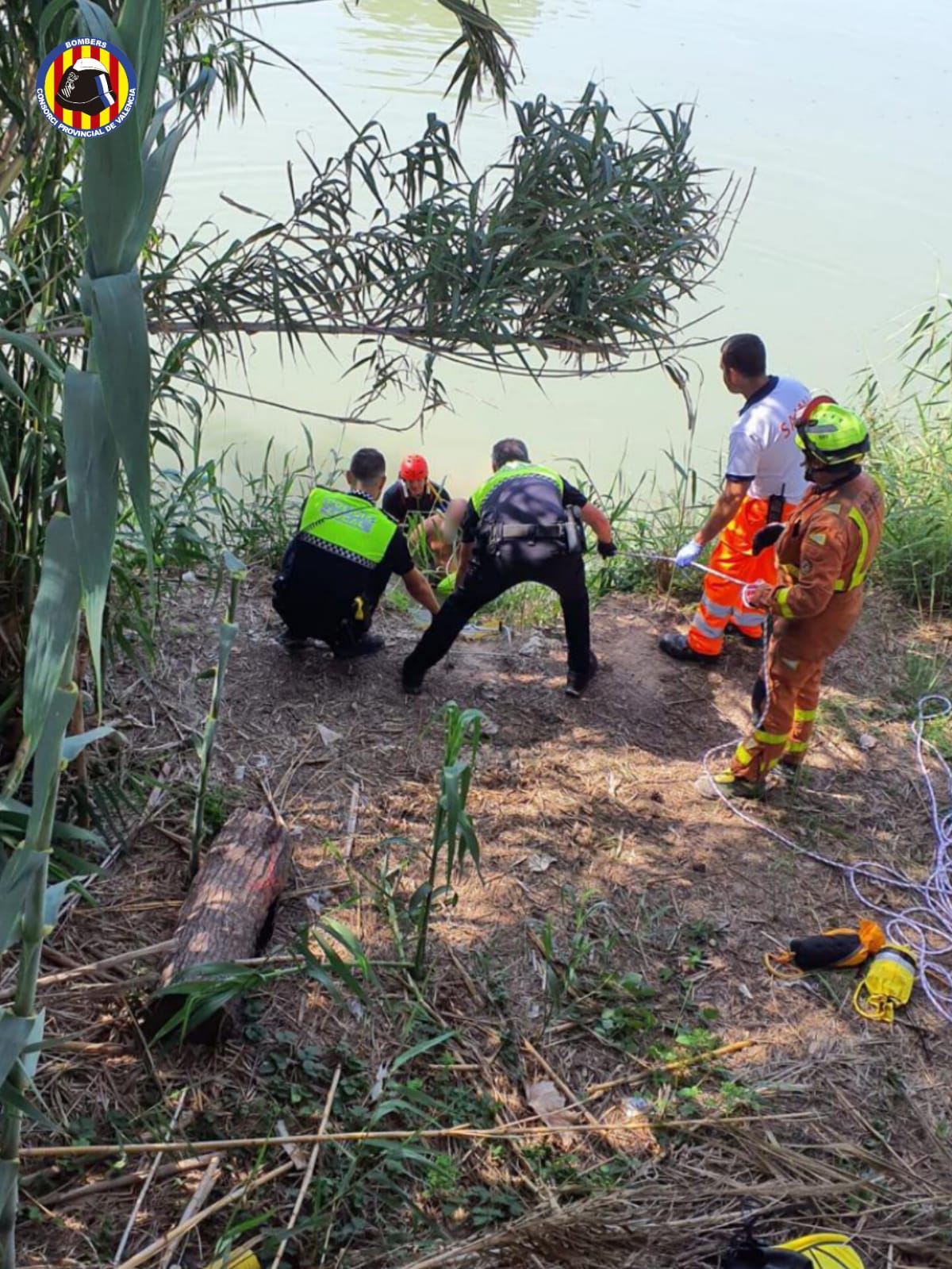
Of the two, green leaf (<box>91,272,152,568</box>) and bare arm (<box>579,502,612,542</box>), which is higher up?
green leaf (<box>91,272,152,568</box>)

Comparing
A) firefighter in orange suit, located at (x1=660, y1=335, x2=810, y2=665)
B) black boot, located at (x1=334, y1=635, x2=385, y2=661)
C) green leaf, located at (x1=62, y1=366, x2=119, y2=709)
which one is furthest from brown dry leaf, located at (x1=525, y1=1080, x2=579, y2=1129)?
firefighter in orange suit, located at (x1=660, y1=335, x2=810, y2=665)

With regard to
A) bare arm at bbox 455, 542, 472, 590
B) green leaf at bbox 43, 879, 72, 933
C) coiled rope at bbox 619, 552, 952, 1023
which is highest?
bare arm at bbox 455, 542, 472, 590

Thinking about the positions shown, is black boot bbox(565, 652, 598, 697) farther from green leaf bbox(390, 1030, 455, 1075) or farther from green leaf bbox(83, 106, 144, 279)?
green leaf bbox(83, 106, 144, 279)

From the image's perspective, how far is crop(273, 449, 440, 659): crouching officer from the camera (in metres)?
4.57

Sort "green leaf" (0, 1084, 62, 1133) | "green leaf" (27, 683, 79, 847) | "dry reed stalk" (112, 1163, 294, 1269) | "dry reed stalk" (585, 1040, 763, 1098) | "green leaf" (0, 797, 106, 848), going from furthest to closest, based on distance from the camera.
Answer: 1. "dry reed stalk" (585, 1040, 763, 1098)
2. "dry reed stalk" (112, 1163, 294, 1269)
3. "green leaf" (0, 797, 106, 848)
4. "green leaf" (0, 1084, 62, 1133)
5. "green leaf" (27, 683, 79, 847)

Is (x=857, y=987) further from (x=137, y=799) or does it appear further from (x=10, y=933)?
(x=10, y=933)

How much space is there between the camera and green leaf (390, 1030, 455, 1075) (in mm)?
2740

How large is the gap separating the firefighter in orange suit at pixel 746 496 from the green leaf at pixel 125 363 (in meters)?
3.81

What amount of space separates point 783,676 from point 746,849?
0.66 meters

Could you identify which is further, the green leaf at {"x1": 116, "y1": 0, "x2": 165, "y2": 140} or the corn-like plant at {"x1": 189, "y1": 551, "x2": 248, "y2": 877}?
the corn-like plant at {"x1": 189, "y1": 551, "x2": 248, "y2": 877}

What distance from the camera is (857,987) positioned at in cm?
335

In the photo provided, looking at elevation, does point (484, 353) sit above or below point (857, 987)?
above

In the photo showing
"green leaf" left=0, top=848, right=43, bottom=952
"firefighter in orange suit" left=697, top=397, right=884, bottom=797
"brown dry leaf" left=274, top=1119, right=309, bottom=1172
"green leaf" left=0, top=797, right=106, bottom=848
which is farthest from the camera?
"firefighter in orange suit" left=697, top=397, right=884, bottom=797

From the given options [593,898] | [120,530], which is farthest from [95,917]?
[593,898]
